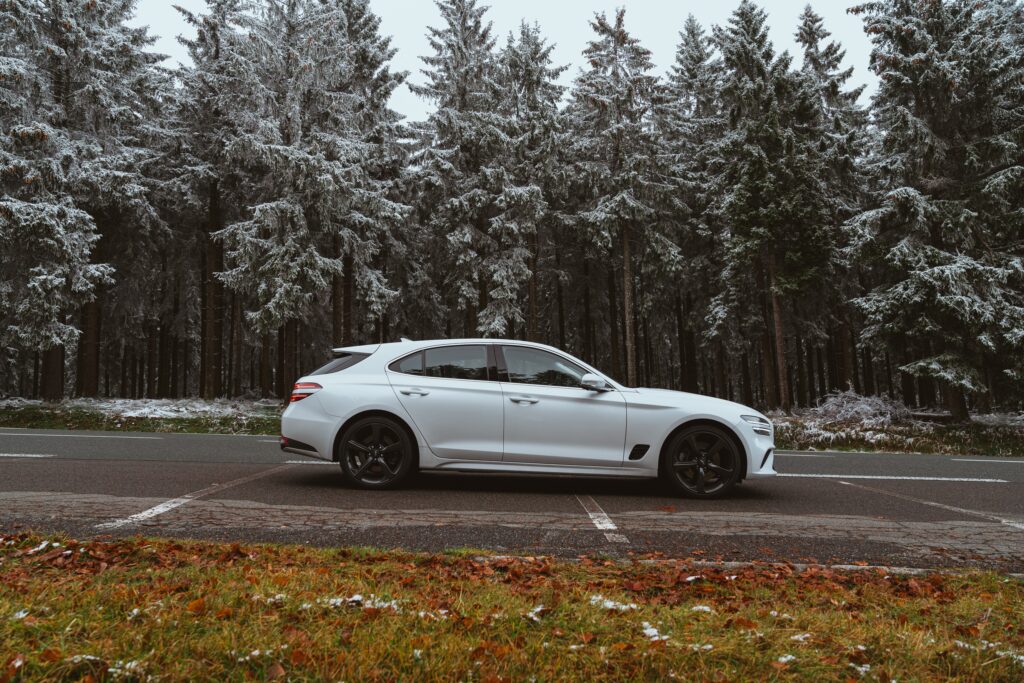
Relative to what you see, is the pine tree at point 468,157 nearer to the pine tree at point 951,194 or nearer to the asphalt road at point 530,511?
the pine tree at point 951,194

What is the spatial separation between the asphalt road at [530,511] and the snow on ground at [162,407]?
7.77 metres

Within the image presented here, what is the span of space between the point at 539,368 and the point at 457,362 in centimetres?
96

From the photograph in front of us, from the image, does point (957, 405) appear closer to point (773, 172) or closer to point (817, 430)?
point (817, 430)

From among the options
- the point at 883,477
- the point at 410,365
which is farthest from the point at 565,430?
the point at 883,477

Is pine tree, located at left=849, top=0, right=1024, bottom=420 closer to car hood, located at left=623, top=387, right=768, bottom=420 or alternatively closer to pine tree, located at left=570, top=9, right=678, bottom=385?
pine tree, located at left=570, top=9, right=678, bottom=385

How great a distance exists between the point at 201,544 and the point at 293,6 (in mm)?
20875

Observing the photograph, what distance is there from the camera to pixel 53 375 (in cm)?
2033

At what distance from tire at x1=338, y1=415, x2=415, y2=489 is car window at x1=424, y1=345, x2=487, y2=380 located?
78 centimetres

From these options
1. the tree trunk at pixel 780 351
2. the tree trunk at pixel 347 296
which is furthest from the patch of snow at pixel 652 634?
the tree trunk at pixel 347 296

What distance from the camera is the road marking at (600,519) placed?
526 cm

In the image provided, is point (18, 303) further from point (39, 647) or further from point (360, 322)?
point (39, 647)

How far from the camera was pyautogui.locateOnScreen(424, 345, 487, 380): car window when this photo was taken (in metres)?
7.45

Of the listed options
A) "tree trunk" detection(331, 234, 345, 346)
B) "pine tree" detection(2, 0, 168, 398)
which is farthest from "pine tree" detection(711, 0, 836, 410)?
"pine tree" detection(2, 0, 168, 398)

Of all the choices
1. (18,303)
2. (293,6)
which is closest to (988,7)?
(293,6)
